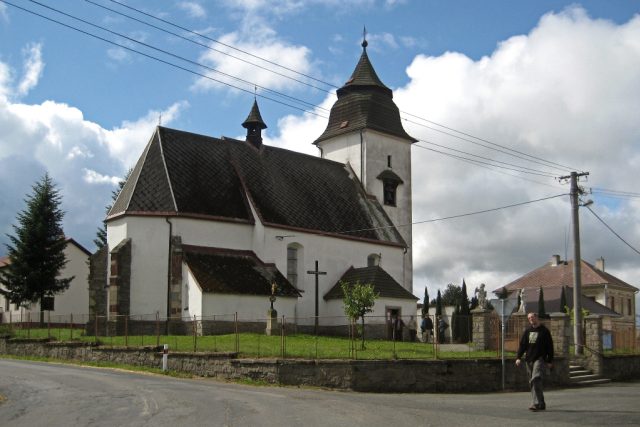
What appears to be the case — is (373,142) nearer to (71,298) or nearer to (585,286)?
(71,298)

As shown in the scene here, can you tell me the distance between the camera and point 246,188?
38.7 metres

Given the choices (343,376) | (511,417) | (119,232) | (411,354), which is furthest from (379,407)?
(119,232)

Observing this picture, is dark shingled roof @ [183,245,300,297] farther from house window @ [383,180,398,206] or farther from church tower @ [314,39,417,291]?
house window @ [383,180,398,206]

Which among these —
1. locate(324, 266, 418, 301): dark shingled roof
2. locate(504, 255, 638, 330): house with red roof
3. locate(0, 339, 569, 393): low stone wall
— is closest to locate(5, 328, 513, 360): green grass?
locate(0, 339, 569, 393): low stone wall

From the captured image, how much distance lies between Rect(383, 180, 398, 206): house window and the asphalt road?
2929 centimetres

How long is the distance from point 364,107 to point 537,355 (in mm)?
34406

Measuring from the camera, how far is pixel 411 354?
2227cm

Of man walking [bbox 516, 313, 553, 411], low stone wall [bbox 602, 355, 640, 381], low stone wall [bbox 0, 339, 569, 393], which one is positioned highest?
man walking [bbox 516, 313, 553, 411]

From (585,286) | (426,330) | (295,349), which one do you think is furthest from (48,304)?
(585,286)

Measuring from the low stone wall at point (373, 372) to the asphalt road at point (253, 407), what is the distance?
2.67ft

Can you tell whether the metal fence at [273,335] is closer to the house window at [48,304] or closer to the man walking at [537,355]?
the house window at [48,304]

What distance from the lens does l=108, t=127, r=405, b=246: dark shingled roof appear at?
36.1m

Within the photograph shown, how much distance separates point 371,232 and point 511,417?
3086 cm

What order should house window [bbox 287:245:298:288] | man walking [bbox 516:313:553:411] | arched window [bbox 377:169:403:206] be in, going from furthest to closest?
arched window [bbox 377:169:403:206] → house window [bbox 287:245:298:288] → man walking [bbox 516:313:553:411]
